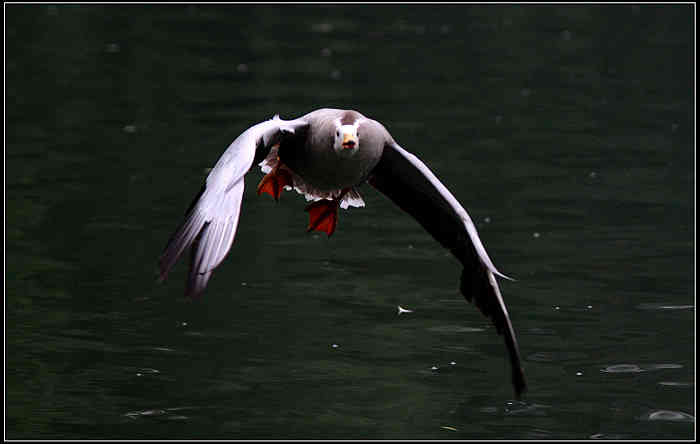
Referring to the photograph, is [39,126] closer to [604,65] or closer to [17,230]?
[17,230]

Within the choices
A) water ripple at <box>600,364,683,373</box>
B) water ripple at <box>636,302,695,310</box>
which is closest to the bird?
water ripple at <box>600,364,683,373</box>

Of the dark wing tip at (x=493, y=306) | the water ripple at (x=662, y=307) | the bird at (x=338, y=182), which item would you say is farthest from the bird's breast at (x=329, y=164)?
the water ripple at (x=662, y=307)

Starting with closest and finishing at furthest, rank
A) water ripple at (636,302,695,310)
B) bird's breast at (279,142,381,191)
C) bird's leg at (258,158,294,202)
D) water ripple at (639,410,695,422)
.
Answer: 1. bird's breast at (279,142,381,191)
2. bird's leg at (258,158,294,202)
3. water ripple at (639,410,695,422)
4. water ripple at (636,302,695,310)

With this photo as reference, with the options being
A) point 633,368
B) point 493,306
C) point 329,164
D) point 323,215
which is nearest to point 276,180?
point 323,215

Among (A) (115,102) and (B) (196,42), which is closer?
(A) (115,102)

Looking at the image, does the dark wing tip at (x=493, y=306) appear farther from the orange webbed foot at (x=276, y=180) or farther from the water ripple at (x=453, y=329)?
the water ripple at (x=453, y=329)

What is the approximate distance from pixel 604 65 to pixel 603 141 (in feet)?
19.7

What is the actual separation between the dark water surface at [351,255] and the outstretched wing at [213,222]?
2111 millimetres

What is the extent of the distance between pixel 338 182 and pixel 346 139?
1.88 feet

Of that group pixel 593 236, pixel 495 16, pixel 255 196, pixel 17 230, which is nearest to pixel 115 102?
pixel 255 196

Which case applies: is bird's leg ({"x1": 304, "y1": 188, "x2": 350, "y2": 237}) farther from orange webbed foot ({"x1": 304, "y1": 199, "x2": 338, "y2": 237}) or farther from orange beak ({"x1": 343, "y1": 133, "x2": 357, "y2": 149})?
orange beak ({"x1": 343, "y1": 133, "x2": 357, "y2": 149})

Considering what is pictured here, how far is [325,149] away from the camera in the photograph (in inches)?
326

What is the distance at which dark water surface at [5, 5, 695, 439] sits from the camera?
9.49 m

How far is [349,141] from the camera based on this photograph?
794 cm
